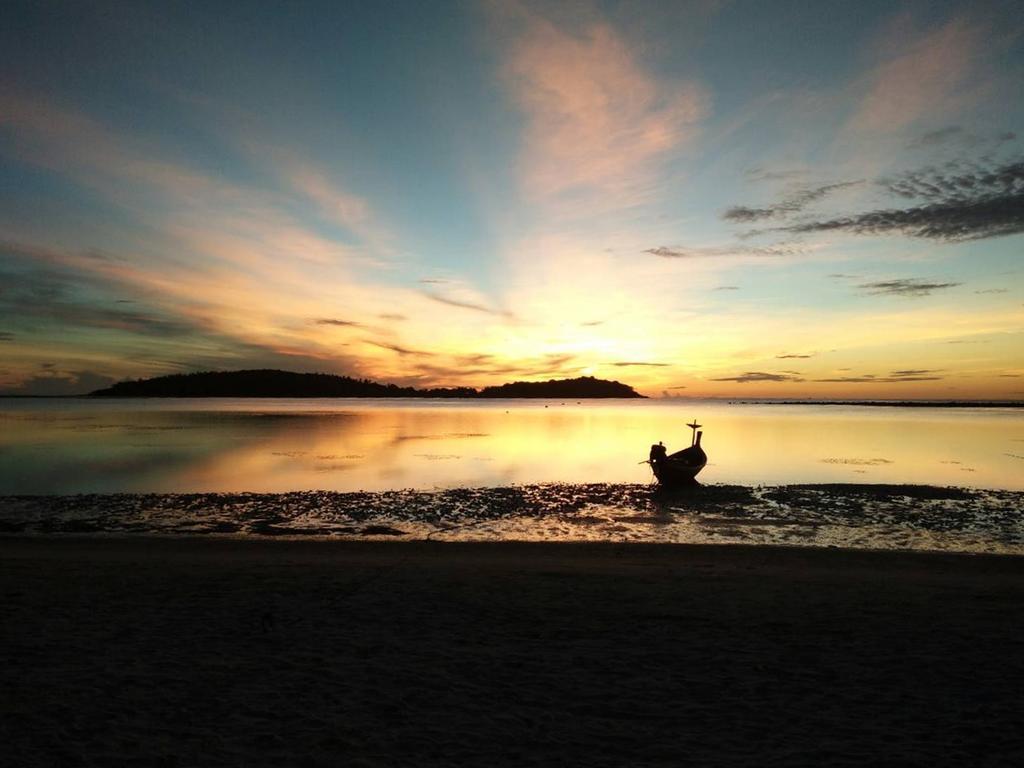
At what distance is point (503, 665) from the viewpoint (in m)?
8.19

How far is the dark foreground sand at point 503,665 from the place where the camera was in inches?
245

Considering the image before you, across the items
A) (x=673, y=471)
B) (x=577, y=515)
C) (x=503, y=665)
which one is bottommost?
(x=503, y=665)

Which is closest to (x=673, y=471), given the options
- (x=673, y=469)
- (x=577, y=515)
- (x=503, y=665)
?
(x=673, y=469)

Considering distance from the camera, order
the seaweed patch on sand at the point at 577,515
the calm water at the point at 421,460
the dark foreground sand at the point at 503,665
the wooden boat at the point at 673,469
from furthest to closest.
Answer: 1. the calm water at the point at 421,460
2. the wooden boat at the point at 673,469
3. the seaweed patch on sand at the point at 577,515
4. the dark foreground sand at the point at 503,665

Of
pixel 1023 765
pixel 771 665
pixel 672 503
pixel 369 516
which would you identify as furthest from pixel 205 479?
pixel 1023 765

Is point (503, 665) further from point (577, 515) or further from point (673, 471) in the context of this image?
point (673, 471)

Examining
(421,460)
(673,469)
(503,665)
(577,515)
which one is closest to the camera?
(503,665)

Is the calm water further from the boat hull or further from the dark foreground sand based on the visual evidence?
the dark foreground sand

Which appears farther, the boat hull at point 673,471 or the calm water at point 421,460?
the calm water at point 421,460

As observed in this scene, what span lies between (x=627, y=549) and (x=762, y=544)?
3.98 m

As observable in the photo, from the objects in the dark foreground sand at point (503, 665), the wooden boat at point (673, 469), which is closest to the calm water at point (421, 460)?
the wooden boat at point (673, 469)

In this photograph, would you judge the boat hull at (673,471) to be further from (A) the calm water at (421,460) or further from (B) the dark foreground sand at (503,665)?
(B) the dark foreground sand at (503,665)

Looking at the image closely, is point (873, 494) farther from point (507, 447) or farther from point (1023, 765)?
point (507, 447)

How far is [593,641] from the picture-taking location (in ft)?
29.8
